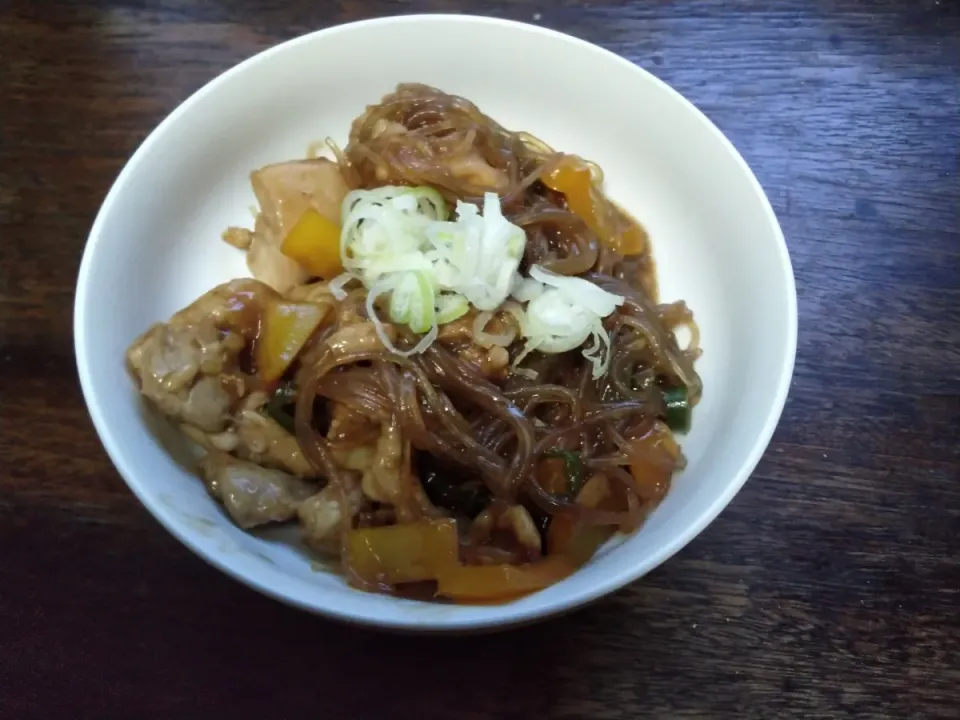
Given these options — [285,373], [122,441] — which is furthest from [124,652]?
[285,373]

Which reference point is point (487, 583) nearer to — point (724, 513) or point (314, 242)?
point (724, 513)

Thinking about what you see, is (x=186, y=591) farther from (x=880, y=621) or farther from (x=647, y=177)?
(x=880, y=621)

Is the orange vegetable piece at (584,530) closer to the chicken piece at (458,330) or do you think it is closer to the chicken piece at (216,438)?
the chicken piece at (458,330)

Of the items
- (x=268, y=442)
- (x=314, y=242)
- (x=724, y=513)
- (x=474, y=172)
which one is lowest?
(x=724, y=513)

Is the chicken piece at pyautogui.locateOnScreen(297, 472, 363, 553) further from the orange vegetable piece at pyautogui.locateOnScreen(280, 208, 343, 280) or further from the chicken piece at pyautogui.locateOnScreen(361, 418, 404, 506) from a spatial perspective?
the orange vegetable piece at pyautogui.locateOnScreen(280, 208, 343, 280)

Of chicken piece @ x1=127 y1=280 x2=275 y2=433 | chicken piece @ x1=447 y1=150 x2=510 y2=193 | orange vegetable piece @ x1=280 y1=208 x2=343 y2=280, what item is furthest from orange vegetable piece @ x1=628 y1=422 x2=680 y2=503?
chicken piece @ x1=127 y1=280 x2=275 y2=433

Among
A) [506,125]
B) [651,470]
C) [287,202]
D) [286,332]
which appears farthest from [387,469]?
[506,125]

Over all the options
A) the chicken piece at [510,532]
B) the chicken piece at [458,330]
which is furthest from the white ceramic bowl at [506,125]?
the chicken piece at [458,330]
